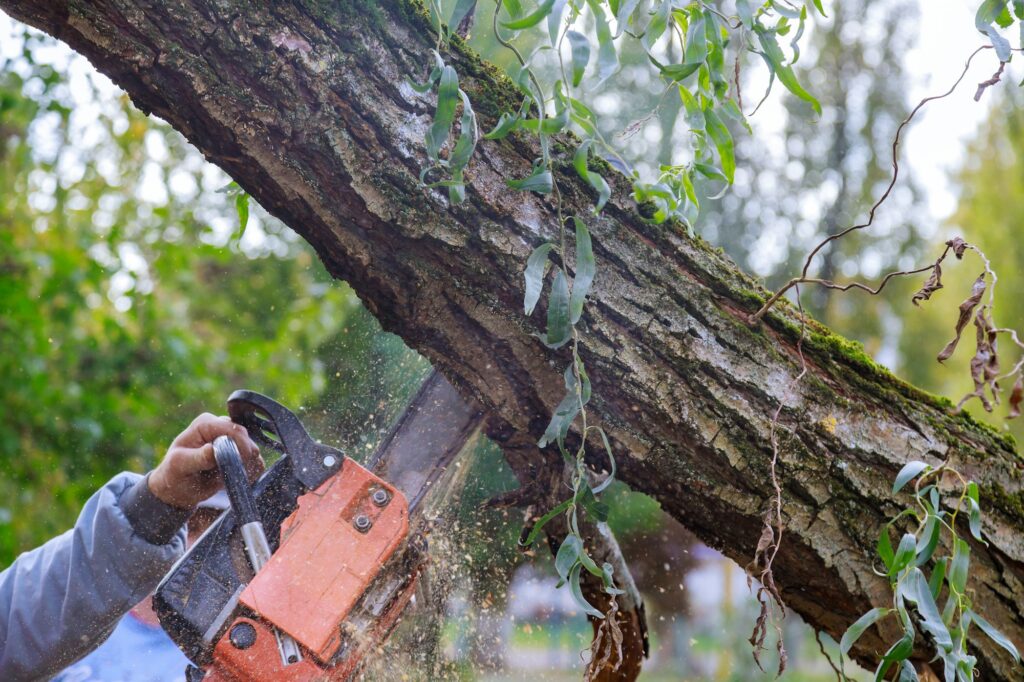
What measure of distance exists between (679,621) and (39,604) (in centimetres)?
650

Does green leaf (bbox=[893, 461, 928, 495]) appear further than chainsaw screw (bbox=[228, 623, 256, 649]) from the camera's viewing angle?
No

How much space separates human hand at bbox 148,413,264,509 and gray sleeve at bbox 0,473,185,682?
5cm

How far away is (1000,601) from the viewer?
46.9 inches

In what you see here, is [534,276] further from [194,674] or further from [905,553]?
[194,674]

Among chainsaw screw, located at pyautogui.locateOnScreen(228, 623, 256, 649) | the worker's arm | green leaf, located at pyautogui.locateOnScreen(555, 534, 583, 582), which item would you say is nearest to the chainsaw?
chainsaw screw, located at pyautogui.locateOnScreen(228, 623, 256, 649)

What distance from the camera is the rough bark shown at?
Answer: 1.08m

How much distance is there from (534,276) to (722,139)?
35cm

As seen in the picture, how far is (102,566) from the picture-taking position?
1.58 m

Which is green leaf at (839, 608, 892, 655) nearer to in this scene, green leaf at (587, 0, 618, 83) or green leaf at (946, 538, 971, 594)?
green leaf at (946, 538, 971, 594)

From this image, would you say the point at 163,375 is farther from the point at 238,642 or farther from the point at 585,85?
the point at 238,642

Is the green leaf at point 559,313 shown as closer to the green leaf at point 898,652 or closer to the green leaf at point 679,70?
the green leaf at point 679,70

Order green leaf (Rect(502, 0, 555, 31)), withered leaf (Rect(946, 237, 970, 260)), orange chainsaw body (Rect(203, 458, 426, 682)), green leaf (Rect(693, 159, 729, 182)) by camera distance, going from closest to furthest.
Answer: green leaf (Rect(502, 0, 555, 31))
withered leaf (Rect(946, 237, 970, 260))
green leaf (Rect(693, 159, 729, 182))
orange chainsaw body (Rect(203, 458, 426, 682))

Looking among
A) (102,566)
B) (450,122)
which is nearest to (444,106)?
(450,122)

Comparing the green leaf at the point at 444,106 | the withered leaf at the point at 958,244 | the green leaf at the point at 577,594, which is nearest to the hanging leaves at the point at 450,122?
the green leaf at the point at 444,106
